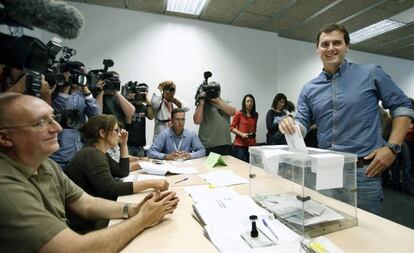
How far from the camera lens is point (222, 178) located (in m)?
1.67

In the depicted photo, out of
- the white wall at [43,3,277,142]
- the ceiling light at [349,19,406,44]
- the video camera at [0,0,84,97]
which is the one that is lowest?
the video camera at [0,0,84,97]

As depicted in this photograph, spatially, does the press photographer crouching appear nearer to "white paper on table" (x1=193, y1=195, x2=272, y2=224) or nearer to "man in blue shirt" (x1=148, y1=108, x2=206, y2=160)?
"man in blue shirt" (x1=148, y1=108, x2=206, y2=160)

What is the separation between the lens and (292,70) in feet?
16.0

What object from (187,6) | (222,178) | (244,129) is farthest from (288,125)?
(187,6)

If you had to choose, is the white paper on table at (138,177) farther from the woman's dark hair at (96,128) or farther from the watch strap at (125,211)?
the watch strap at (125,211)

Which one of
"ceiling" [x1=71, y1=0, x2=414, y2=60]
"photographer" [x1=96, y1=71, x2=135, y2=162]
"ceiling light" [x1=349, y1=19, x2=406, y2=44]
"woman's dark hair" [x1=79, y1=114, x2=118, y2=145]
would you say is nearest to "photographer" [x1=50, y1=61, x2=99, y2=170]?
"photographer" [x1=96, y1=71, x2=135, y2=162]

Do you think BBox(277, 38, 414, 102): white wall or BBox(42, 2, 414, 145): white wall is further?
BBox(277, 38, 414, 102): white wall

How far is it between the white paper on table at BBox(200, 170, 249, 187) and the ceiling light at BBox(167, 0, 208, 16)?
8.58 feet

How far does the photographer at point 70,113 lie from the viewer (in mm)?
2133

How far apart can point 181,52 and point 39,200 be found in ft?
11.3

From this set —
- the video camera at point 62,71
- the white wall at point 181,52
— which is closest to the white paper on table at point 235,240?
the video camera at point 62,71

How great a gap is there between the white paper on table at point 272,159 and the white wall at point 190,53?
2902 mm

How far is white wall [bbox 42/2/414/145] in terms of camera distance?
11.7 ft

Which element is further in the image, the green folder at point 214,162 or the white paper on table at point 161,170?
the green folder at point 214,162
